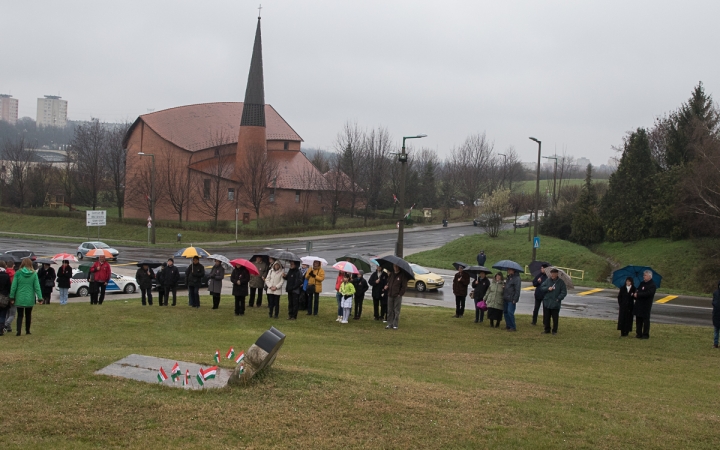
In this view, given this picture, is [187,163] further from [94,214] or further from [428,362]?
[428,362]

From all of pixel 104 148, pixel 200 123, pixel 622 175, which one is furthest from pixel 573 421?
pixel 104 148

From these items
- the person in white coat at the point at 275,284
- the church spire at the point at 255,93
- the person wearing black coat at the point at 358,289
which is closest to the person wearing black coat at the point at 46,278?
the person in white coat at the point at 275,284

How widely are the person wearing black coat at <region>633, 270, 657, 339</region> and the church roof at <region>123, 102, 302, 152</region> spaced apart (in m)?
60.2

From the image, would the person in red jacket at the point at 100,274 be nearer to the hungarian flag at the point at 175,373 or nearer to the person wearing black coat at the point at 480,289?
the person wearing black coat at the point at 480,289

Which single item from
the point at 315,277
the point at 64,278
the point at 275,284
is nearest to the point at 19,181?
the point at 64,278

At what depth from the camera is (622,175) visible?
1889 inches

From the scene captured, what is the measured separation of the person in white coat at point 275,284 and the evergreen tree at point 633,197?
36.4 metres

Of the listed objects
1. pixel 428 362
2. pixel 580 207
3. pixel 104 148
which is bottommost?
pixel 428 362

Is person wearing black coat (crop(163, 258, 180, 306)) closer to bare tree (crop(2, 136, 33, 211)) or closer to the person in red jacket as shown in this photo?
the person in red jacket

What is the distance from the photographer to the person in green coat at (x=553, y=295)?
15.6 metres

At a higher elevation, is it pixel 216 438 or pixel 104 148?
pixel 104 148

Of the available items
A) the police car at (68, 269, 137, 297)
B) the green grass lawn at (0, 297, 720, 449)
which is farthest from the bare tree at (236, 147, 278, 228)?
the green grass lawn at (0, 297, 720, 449)

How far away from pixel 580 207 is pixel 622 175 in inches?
177

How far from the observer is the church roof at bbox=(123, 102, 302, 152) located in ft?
232
